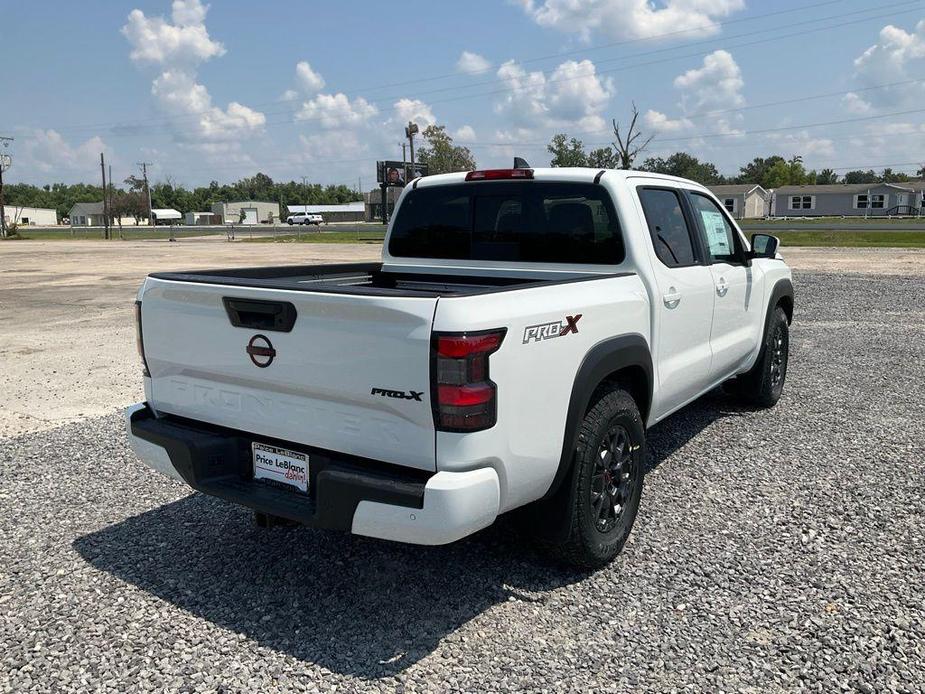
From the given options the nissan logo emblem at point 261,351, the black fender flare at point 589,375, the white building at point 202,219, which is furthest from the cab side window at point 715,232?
the white building at point 202,219

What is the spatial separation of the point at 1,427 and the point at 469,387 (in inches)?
206

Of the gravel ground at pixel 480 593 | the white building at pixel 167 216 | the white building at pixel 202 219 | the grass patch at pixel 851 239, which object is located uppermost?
the white building at pixel 167 216

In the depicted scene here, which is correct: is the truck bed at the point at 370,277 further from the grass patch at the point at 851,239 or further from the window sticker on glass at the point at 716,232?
the grass patch at the point at 851,239

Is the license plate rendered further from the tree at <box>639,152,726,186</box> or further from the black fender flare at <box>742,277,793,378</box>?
the tree at <box>639,152,726,186</box>

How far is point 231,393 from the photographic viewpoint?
337 centimetres

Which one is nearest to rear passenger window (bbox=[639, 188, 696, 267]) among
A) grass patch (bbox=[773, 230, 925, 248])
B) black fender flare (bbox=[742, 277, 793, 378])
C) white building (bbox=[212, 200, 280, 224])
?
black fender flare (bbox=[742, 277, 793, 378])

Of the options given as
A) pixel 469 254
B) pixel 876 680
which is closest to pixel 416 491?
pixel 876 680

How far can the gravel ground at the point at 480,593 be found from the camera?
2.88 m

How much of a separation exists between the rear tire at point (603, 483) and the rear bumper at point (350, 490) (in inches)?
23.7

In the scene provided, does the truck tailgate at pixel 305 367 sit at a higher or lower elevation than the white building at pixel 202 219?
lower

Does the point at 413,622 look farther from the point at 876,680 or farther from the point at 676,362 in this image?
the point at 676,362

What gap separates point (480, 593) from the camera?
11.4 feet

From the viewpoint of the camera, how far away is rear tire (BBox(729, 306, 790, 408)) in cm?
625

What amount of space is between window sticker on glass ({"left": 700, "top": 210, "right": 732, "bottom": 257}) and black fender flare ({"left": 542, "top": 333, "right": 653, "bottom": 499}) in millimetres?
1740
